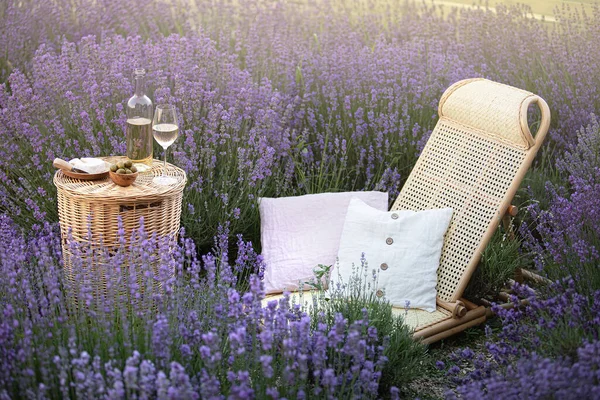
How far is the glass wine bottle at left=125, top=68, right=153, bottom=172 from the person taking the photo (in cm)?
304

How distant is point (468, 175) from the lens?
11.5ft

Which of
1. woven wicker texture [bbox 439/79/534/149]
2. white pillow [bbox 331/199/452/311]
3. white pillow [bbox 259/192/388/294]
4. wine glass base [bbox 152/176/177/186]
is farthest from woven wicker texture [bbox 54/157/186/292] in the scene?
woven wicker texture [bbox 439/79/534/149]

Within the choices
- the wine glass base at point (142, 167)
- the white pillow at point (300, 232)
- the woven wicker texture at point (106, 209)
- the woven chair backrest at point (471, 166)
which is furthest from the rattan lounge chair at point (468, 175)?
the wine glass base at point (142, 167)

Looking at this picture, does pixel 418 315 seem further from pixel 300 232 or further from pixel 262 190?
pixel 262 190

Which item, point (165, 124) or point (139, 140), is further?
point (139, 140)

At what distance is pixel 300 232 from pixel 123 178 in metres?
0.93

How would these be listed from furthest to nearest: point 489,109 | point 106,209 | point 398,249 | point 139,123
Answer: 1. point 489,109
2. point 398,249
3. point 139,123
4. point 106,209

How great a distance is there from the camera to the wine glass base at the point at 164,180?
301cm

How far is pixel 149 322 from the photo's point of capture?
2195 millimetres

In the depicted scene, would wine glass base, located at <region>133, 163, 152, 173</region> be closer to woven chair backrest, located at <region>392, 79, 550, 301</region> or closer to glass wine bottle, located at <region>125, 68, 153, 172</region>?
glass wine bottle, located at <region>125, 68, 153, 172</region>

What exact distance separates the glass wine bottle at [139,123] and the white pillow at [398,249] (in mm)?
963

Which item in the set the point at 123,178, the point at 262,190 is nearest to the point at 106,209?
the point at 123,178

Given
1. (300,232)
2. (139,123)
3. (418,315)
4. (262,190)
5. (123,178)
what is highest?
(139,123)

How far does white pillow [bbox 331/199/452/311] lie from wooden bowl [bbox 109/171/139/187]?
968 mm
